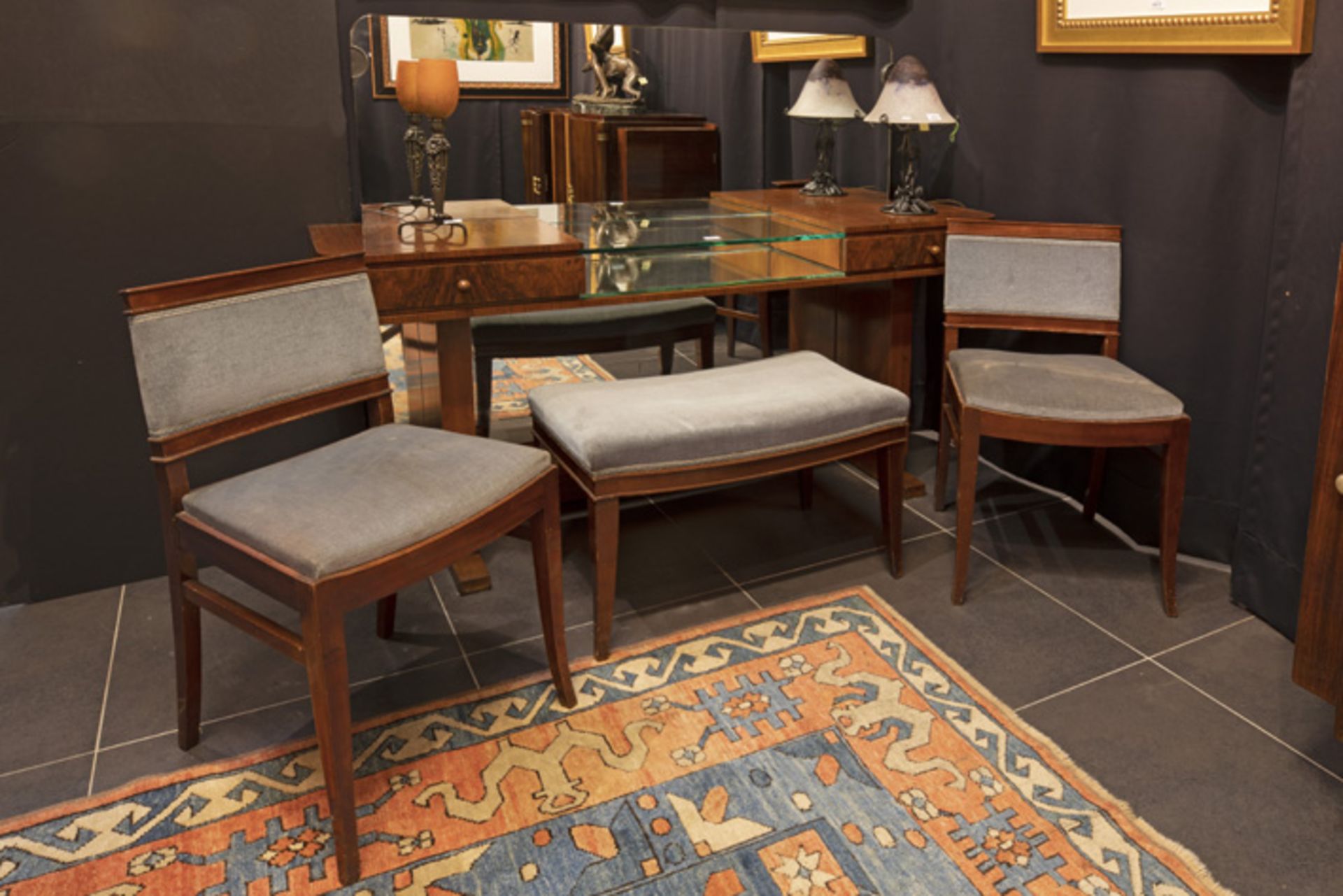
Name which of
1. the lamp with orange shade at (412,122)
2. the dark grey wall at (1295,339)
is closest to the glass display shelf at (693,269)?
the lamp with orange shade at (412,122)

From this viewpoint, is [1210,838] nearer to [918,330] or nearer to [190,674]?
[190,674]

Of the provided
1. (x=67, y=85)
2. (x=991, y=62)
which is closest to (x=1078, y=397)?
(x=991, y=62)

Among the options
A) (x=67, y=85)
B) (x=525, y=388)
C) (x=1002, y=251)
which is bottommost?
(x=525, y=388)

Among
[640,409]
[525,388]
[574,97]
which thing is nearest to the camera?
[640,409]

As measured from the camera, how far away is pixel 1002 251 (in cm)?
282

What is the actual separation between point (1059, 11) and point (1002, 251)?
0.67 meters

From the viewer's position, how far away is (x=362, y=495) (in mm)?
1757

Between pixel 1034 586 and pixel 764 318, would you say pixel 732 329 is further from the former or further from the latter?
pixel 1034 586

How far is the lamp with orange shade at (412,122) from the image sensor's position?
100 inches

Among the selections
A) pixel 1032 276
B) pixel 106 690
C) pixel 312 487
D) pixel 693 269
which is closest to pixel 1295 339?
pixel 1032 276

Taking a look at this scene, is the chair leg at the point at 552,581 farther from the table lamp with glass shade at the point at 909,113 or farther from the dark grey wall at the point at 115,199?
the table lamp with glass shade at the point at 909,113

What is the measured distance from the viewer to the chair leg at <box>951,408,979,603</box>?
2439mm

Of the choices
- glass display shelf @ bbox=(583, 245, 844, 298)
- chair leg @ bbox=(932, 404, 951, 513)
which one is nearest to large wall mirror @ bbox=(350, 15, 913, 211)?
glass display shelf @ bbox=(583, 245, 844, 298)

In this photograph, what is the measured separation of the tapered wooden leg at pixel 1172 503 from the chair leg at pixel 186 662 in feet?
6.87
